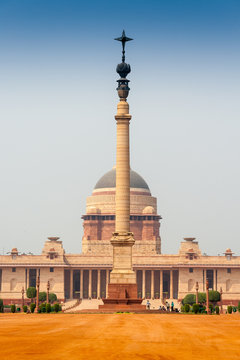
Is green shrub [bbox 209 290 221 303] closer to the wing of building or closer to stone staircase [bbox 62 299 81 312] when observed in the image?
stone staircase [bbox 62 299 81 312]

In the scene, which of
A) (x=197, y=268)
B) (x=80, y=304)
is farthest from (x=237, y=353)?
(x=197, y=268)

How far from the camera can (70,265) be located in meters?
167

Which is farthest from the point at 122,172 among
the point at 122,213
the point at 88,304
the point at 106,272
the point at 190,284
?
the point at 106,272

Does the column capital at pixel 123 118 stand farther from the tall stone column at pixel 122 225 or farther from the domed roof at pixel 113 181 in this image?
the domed roof at pixel 113 181

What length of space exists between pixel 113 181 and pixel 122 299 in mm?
98279

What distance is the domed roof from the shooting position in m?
186

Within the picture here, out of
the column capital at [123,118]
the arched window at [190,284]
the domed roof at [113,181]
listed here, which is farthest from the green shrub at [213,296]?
the domed roof at [113,181]

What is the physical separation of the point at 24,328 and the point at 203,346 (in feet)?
44.2

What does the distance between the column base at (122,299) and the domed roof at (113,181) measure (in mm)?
96139

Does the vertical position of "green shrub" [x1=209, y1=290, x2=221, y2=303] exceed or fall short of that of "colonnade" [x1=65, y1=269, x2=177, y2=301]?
it falls short

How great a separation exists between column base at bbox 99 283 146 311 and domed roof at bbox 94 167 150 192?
315 feet

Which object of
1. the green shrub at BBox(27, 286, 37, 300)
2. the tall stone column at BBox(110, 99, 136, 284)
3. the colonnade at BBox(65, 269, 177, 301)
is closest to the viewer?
the tall stone column at BBox(110, 99, 136, 284)

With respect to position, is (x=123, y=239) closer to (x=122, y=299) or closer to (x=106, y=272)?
(x=122, y=299)

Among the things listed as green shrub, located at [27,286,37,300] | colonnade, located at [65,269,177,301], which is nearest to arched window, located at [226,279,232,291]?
colonnade, located at [65,269,177,301]
